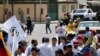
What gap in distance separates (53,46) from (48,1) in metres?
59.3

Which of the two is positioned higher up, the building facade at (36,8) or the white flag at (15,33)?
the white flag at (15,33)

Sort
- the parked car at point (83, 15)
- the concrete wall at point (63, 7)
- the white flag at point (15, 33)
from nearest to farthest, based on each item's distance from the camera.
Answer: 1. the white flag at point (15, 33)
2. the parked car at point (83, 15)
3. the concrete wall at point (63, 7)

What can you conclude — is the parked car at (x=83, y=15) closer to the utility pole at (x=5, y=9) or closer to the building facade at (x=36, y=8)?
the building facade at (x=36, y=8)

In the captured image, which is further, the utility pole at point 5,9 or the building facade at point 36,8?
the building facade at point 36,8

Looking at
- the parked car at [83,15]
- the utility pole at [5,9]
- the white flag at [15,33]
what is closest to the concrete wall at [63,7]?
the utility pole at [5,9]

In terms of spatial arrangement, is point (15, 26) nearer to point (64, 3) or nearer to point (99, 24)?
point (99, 24)

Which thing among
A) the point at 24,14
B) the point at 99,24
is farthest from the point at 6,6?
the point at 99,24

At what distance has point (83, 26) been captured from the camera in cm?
2270

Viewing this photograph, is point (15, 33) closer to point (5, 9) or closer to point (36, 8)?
point (5, 9)

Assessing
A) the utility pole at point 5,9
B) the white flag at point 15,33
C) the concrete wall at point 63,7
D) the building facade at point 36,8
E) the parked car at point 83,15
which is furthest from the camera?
the concrete wall at point 63,7

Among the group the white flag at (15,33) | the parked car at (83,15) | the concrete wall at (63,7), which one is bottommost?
the concrete wall at (63,7)

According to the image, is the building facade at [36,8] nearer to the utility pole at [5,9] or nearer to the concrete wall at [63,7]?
the concrete wall at [63,7]

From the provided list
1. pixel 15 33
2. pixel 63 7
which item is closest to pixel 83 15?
pixel 63 7

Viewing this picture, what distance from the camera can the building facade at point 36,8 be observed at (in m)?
68.2
